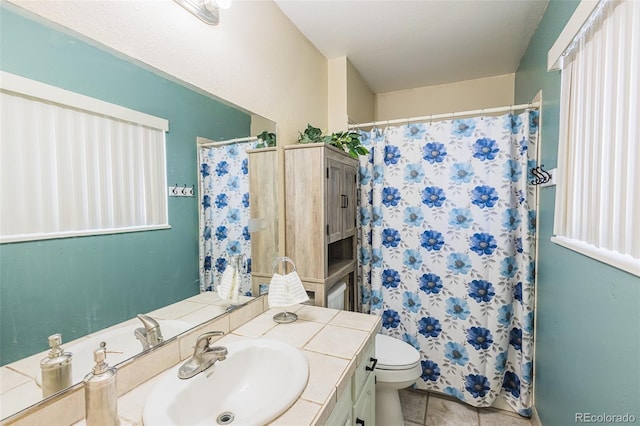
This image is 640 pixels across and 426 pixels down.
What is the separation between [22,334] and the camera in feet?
2.09

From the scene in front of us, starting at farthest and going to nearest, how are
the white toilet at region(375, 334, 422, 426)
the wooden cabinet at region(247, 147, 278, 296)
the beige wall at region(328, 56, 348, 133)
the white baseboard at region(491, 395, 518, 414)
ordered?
1. the beige wall at region(328, 56, 348, 133)
2. the white baseboard at region(491, 395, 518, 414)
3. the white toilet at region(375, 334, 422, 426)
4. the wooden cabinet at region(247, 147, 278, 296)

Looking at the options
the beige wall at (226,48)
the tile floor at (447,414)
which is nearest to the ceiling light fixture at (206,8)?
the beige wall at (226,48)

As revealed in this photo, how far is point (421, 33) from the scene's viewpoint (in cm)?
197

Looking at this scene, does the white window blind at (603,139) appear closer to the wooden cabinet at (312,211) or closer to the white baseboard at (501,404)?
the wooden cabinet at (312,211)

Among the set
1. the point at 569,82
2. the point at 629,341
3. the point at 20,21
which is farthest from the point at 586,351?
the point at 20,21

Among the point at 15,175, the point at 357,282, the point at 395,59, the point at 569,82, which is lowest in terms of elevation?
the point at 357,282

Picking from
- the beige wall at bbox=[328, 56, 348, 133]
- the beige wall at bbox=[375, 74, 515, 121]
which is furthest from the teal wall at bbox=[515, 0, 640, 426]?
the beige wall at bbox=[328, 56, 348, 133]

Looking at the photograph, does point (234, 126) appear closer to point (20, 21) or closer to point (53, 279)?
point (20, 21)

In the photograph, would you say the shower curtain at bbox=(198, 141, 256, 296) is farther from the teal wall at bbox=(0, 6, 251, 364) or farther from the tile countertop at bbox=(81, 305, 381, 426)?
the tile countertop at bbox=(81, 305, 381, 426)

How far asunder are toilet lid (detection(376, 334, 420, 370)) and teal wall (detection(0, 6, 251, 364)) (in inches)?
44.1

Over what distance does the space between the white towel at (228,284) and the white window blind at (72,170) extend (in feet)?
1.28

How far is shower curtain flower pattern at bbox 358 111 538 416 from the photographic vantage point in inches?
70.6

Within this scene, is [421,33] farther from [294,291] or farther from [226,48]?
[294,291]

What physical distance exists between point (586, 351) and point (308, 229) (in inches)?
50.2
